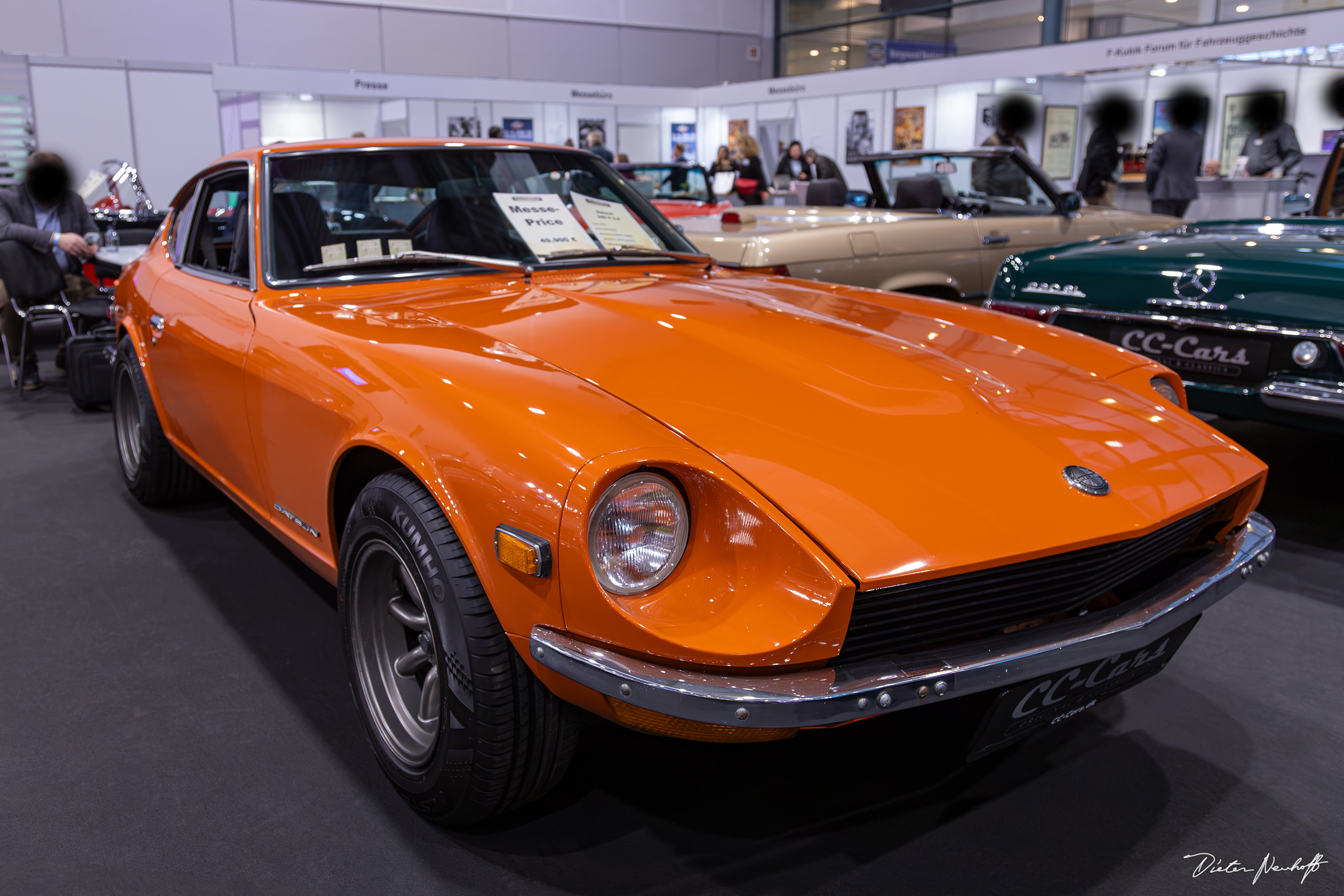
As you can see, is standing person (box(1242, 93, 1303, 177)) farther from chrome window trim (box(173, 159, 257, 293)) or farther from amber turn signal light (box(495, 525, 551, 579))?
amber turn signal light (box(495, 525, 551, 579))

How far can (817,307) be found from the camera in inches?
99.2

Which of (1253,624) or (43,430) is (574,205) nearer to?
(1253,624)


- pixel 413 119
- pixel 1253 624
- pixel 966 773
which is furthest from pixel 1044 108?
pixel 966 773

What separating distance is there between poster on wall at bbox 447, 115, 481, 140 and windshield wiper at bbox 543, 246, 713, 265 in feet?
43.4

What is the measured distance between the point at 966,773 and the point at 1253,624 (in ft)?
4.31

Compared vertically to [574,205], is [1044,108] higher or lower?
higher

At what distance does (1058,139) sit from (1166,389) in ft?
40.2

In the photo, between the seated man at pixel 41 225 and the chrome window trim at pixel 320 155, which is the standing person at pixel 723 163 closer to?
the seated man at pixel 41 225

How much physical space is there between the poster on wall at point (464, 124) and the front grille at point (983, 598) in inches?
589

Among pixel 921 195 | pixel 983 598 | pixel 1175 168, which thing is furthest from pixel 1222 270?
pixel 1175 168

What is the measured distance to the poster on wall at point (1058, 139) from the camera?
13.0 metres

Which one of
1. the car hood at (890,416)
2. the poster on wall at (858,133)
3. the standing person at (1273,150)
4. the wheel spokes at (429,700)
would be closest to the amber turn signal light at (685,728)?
the car hood at (890,416)

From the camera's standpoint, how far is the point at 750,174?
1061cm

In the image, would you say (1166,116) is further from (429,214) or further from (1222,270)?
(429,214)
